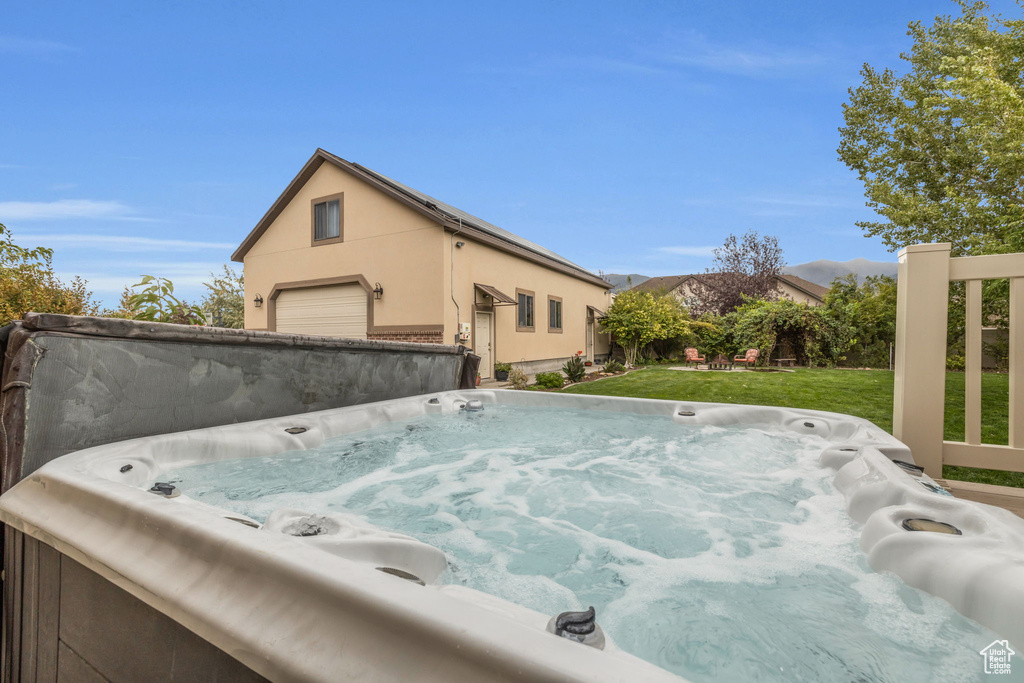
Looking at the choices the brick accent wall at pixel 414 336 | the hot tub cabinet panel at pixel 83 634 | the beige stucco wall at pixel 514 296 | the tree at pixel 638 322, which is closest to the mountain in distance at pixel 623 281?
the tree at pixel 638 322

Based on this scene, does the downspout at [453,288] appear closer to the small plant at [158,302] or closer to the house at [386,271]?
the house at [386,271]

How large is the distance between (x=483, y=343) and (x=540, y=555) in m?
7.72

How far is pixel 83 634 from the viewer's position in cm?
110

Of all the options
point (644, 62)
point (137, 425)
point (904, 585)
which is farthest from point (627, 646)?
point (644, 62)

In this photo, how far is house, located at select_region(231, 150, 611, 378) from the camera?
8.15m

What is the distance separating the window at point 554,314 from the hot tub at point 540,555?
9.19m

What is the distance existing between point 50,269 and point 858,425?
1137cm

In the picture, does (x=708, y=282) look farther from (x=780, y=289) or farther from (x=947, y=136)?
(x=947, y=136)

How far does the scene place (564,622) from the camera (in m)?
0.70

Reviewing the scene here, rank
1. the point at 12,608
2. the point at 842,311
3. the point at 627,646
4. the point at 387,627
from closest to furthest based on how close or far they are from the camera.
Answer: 1. the point at 387,627
2. the point at 627,646
3. the point at 12,608
4. the point at 842,311

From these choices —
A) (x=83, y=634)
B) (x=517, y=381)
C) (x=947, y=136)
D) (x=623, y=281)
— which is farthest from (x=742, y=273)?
(x=83, y=634)

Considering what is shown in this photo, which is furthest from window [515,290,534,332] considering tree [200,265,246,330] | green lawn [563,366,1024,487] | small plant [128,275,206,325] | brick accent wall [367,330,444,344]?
tree [200,265,246,330]

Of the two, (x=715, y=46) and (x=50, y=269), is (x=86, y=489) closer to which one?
(x=50, y=269)

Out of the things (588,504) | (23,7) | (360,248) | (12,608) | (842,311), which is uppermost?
(23,7)
